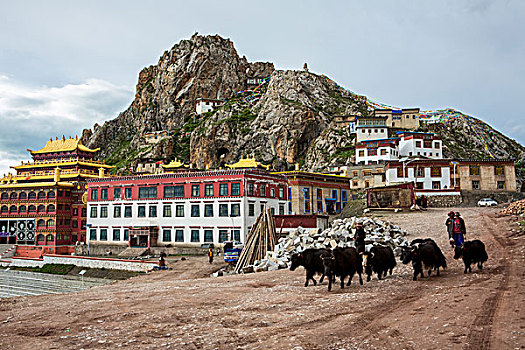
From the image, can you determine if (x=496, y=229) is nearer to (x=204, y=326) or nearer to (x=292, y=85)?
(x=204, y=326)

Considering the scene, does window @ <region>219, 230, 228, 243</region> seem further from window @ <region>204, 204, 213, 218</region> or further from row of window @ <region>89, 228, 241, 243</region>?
window @ <region>204, 204, 213, 218</region>

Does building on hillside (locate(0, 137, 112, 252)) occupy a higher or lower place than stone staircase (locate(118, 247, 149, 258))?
higher

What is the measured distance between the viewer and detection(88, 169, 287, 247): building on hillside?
166ft

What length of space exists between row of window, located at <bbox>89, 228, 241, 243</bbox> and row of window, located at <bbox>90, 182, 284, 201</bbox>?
14.2 feet

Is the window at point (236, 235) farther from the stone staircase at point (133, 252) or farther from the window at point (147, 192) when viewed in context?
the window at point (147, 192)

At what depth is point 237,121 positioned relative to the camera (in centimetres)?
13825

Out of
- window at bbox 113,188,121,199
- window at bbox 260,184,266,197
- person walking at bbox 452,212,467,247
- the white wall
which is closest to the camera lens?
person walking at bbox 452,212,467,247

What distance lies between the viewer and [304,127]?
122812 millimetres

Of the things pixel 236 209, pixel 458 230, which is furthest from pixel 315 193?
pixel 458 230

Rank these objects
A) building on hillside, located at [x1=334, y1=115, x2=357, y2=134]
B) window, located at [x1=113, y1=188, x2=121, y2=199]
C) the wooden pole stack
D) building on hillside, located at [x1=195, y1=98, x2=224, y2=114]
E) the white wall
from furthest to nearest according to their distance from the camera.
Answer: building on hillside, located at [x1=195, y1=98, x2=224, y2=114] → building on hillside, located at [x1=334, y1=115, x2=357, y2=134] → the white wall → window, located at [x1=113, y1=188, x2=121, y2=199] → the wooden pole stack

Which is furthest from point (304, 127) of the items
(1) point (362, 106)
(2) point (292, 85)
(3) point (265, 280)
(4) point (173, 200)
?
(3) point (265, 280)

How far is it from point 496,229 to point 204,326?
72.4ft

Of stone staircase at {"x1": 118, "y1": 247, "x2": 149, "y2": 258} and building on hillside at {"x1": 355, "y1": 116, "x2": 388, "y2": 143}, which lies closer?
stone staircase at {"x1": 118, "y1": 247, "x2": 149, "y2": 258}

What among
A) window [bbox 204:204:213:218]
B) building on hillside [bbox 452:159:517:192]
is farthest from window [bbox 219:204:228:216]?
building on hillside [bbox 452:159:517:192]
